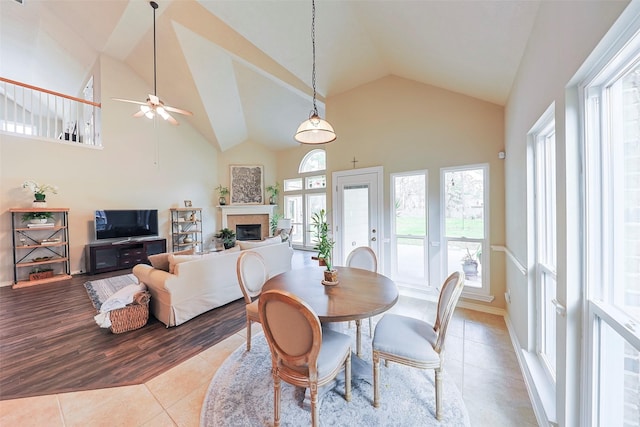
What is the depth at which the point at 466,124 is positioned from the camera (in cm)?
333

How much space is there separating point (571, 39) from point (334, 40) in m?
2.85

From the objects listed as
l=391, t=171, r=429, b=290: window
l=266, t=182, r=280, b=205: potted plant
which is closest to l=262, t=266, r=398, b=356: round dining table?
l=391, t=171, r=429, b=290: window

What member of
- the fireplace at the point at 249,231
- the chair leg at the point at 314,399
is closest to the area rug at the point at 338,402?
the chair leg at the point at 314,399

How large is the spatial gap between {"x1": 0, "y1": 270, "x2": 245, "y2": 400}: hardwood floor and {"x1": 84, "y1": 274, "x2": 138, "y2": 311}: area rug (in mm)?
141

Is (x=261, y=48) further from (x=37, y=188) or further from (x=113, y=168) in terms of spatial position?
(x=37, y=188)

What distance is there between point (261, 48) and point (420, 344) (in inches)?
173

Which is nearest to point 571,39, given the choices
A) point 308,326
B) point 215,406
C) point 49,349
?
point 308,326

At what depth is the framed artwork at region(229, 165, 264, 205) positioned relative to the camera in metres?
8.04

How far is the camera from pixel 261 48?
3744mm

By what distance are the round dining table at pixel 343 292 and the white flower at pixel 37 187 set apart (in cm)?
563

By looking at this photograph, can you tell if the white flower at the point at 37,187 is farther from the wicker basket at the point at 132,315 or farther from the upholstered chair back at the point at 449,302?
the upholstered chair back at the point at 449,302

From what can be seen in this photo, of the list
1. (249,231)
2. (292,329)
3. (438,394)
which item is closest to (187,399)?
(292,329)

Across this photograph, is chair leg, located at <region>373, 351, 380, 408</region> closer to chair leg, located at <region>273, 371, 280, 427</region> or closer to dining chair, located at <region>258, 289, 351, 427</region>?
dining chair, located at <region>258, 289, 351, 427</region>

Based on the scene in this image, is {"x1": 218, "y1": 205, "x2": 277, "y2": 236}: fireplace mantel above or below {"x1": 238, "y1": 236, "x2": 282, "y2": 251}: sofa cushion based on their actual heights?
above
